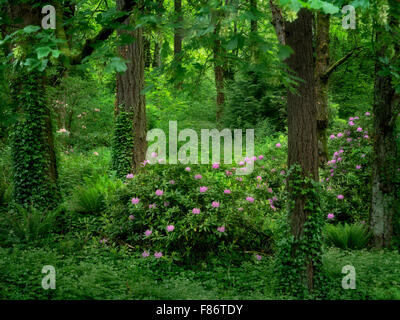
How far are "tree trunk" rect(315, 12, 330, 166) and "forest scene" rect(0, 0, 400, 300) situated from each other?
0.03 m

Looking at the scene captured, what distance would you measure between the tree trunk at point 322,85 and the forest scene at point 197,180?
0.11 feet

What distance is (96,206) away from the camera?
23.1ft

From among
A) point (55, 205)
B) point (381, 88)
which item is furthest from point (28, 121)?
point (381, 88)

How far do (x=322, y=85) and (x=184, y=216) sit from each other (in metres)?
5.30

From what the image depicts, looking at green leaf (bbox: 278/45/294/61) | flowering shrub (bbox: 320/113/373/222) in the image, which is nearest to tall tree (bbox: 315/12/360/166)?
flowering shrub (bbox: 320/113/373/222)

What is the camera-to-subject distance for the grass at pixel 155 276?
4.07 m

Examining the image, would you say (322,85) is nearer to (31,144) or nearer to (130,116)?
(130,116)

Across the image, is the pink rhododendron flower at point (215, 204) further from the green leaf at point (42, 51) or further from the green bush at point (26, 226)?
the green leaf at point (42, 51)

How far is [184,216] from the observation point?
549 centimetres

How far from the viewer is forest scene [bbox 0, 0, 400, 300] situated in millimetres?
3080

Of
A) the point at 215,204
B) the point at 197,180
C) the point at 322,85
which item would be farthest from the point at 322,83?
the point at 215,204

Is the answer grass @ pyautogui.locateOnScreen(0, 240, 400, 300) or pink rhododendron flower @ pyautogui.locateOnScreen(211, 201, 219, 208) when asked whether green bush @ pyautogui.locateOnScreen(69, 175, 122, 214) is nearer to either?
grass @ pyautogui.locateOnScreen(0, 240, 400, 300)
